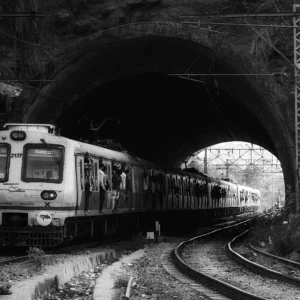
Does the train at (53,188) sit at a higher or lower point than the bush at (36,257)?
higher

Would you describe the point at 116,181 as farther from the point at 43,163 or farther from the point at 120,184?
the point at 43,163

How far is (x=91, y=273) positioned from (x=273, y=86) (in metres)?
12.0

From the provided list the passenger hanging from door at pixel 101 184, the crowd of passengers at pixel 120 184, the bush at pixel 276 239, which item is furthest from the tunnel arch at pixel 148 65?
the passenger hanging from door at pixel 101 184

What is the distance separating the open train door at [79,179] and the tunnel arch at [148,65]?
7640 millimetres

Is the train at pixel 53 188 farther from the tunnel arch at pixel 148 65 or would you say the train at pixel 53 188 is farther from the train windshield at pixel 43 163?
the tunnel arch at pixel 148 65

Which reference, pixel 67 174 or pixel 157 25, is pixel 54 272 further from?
pixel 157 25

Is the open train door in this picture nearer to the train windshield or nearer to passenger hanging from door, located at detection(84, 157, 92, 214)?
passenger hanging from door, located at detection(84, 157, 92, 214)

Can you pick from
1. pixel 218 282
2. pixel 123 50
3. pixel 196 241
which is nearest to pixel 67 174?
pixel 218 282

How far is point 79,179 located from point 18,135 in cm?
184

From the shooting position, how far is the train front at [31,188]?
1516 cm

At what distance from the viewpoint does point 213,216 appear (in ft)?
151

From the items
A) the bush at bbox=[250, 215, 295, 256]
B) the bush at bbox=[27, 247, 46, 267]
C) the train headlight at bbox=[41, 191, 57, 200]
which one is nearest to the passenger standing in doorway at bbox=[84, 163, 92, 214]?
the train headlight at bbox=[41, 191, 57, 200]

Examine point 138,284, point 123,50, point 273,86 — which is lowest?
point 138,284

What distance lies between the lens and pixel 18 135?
1575 cm
